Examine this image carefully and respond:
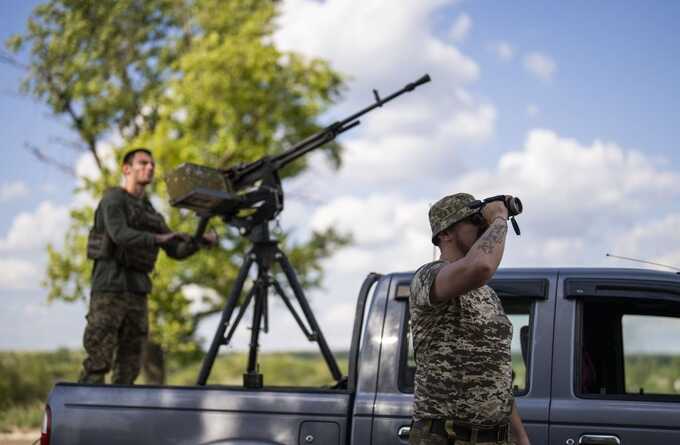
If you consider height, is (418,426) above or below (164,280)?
below

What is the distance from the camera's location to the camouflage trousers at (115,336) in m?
5.85

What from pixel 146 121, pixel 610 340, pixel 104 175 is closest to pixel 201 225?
pixel 610 340

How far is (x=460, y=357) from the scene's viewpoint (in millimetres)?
3324

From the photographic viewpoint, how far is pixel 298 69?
19.1m

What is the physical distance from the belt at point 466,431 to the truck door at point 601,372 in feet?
1.92

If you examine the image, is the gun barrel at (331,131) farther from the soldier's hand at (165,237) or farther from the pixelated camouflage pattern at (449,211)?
the pixelated camouflage pattern at (449,211)

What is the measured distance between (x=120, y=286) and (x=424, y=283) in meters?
3.21

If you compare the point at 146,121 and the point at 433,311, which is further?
the point at 146,121

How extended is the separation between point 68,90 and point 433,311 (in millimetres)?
17828

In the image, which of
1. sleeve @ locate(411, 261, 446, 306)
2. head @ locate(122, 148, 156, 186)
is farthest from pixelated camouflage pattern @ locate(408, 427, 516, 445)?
head @ locate(122, 148, 156, 186)

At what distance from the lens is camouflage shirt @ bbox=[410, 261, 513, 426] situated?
3.29 m

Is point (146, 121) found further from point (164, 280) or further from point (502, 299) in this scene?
point (502, 299)

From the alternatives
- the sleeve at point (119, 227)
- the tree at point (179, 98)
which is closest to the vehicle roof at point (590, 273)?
the sleeve at point (119, 227)

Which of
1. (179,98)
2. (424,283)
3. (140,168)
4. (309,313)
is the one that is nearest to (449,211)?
(424,283)
